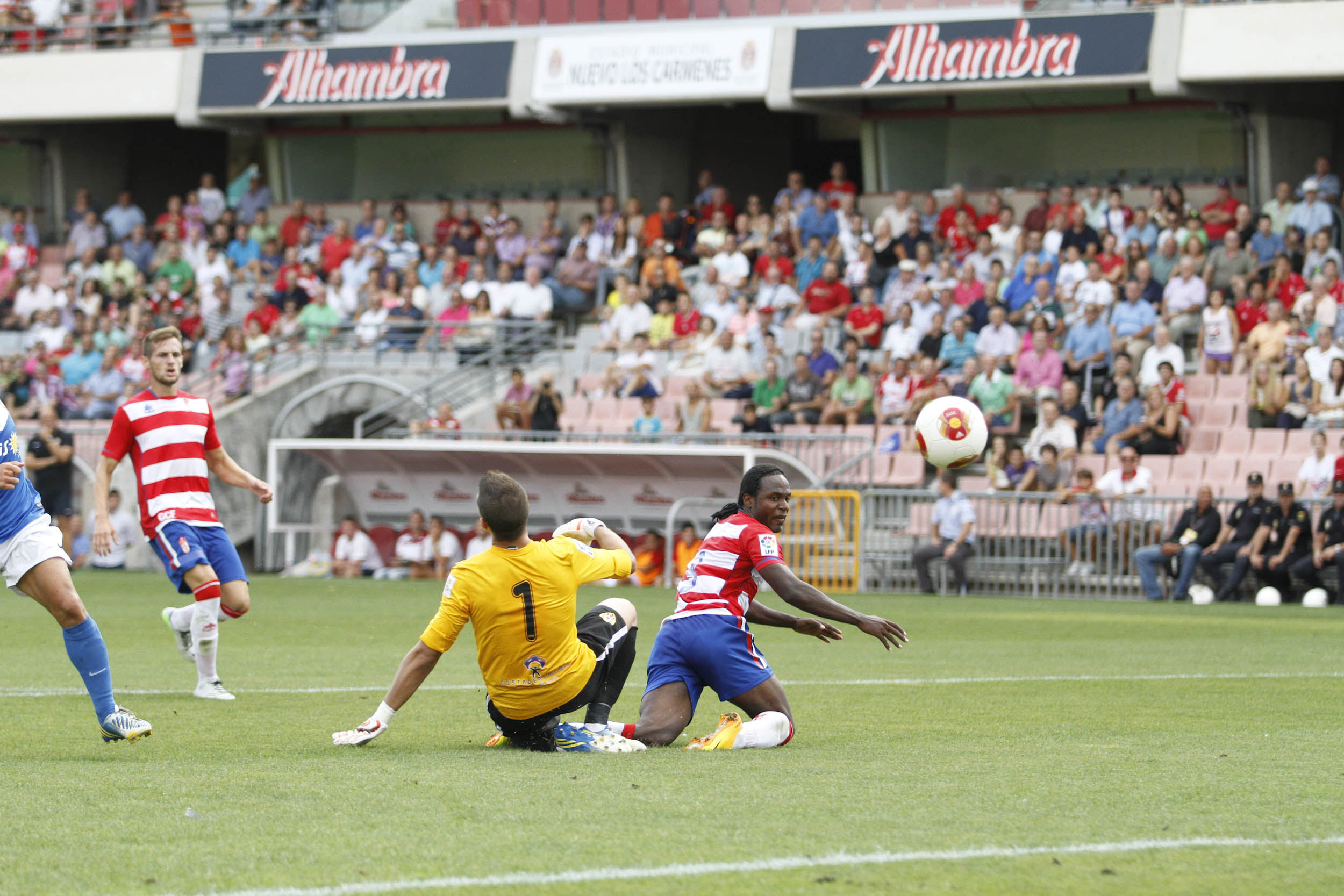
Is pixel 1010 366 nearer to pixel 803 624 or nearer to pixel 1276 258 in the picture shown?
pixel 1276 258

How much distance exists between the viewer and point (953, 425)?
1108 cm

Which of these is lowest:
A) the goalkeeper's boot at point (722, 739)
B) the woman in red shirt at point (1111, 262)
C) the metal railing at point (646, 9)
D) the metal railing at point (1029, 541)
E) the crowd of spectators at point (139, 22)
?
the metal railing at point (1029, 541)

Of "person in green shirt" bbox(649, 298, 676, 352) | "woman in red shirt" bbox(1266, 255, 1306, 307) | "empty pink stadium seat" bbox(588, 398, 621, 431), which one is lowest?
"empty pink stadium seat" bbox(588, 398, 621, 431)

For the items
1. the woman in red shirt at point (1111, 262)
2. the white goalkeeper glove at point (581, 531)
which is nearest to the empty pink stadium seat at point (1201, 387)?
the woman in red shirt at point (1111, 262)

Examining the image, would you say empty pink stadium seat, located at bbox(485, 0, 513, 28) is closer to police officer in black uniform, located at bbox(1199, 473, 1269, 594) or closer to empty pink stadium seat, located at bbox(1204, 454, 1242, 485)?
empty pink stadium seat, located at bbox(1204, 454, 1242, 485)

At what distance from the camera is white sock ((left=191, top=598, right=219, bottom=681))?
10.2 metres

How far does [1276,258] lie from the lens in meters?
22.5

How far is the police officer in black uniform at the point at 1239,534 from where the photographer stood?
19109 millimetres

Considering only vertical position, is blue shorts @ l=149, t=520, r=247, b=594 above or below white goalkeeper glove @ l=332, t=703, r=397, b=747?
above

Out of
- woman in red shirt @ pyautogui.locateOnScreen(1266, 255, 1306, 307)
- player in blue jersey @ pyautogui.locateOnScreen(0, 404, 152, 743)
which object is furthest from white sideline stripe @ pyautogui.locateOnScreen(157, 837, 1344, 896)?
woman in red shirt @ pyautogui.locateOnScreen(1266, 255, 1306, 307)

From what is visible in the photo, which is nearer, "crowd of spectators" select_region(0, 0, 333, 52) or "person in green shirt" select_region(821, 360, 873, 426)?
"person in green shirt" select_region(821, 360, 873, 426)

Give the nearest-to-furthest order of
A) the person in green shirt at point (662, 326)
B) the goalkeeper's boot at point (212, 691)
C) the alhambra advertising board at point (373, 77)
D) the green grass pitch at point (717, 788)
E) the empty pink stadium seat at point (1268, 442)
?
1. the green grass pitch at point (717, 788)
2. the goalkeeper's boot at point (212, 691)
3. the empty pink stadium seat at point (1268, 442)
4. the person in green shirt at point (662, 326)
5. the alhambra advertising board at point (373, 77)

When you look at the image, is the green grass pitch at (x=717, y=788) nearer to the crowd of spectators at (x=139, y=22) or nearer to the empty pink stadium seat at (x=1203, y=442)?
the empty pink stadium seat at (x=1203, y=442)

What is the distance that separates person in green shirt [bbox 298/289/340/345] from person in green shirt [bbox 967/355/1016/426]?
10.6m
